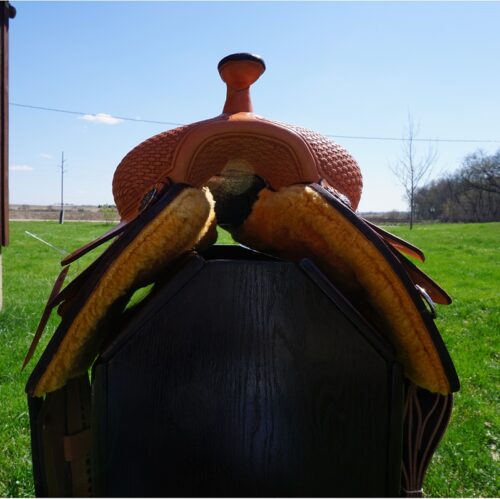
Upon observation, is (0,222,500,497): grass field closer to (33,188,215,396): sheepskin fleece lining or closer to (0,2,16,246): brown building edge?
(0,2,16,246): brown building edge

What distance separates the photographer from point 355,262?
2.40 ft

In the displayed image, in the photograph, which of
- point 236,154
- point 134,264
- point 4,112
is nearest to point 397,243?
point 236,154

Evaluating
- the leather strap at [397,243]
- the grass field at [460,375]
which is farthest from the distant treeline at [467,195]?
the leather strap at [397,243]

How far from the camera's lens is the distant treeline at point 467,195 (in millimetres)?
28878

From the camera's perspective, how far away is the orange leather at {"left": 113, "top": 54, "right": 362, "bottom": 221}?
0.81 m

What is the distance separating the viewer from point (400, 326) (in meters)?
0.75

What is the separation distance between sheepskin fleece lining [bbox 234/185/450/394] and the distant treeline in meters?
30.1

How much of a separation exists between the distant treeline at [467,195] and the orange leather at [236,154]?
1180 inches

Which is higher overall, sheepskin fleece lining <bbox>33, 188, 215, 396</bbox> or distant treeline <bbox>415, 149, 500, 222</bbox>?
distant treeline <bbox>415, 149, 500, 222</bbox>

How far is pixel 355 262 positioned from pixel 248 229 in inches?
10.6

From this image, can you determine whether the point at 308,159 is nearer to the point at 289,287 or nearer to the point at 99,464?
the point at 289,287

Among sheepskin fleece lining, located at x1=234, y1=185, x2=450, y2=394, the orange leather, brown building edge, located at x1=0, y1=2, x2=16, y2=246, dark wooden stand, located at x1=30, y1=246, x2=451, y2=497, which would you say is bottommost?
dark wooden stand, located at x1=30, y1=246, x2=451, y2=497

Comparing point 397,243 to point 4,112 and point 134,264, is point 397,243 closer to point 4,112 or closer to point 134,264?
point 134,264

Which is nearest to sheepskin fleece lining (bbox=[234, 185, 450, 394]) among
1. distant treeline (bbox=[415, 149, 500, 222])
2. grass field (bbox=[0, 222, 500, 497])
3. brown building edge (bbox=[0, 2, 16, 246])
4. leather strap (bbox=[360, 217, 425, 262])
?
leather strap (bbox=[360, 217, 425, 262])
